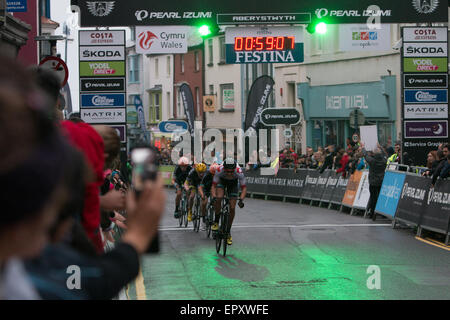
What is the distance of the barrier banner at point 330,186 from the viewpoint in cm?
2655

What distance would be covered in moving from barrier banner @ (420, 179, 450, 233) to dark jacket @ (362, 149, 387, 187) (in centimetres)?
418

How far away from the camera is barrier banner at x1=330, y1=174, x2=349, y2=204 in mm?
25438

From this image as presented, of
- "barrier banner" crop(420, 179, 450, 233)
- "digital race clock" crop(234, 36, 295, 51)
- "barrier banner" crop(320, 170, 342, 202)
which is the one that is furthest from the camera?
"barrier banner" crop(320, 170, 342, 202)

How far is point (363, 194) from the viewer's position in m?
23.3

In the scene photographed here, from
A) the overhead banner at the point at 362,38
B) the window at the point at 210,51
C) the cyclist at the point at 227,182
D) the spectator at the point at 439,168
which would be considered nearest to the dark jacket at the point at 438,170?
the spectator at the point at 439,168

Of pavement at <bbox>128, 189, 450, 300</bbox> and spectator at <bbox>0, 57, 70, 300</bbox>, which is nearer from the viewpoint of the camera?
spectator at <bbox>0, 57, 70, 300</bbox>

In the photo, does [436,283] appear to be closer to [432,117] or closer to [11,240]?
[11,240]

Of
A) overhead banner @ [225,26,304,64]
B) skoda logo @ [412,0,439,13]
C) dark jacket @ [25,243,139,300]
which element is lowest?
dark jacket @ [25,243,139,300]

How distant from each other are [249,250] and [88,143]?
11.9m

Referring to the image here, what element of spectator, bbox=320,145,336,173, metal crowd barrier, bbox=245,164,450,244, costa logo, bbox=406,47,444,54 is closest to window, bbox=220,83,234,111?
metal crowd barrier, bbox=245,164,450,244

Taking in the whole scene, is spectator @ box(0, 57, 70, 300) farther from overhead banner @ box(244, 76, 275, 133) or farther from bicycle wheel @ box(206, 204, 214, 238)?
overhead banner @ box(244, 76, 275, 133)
